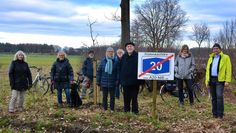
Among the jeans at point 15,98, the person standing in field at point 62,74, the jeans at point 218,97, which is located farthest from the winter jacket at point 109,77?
the jeans at point 218,97

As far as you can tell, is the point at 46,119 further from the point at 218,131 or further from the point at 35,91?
the point at 35,91

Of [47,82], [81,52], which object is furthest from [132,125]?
[81,52]

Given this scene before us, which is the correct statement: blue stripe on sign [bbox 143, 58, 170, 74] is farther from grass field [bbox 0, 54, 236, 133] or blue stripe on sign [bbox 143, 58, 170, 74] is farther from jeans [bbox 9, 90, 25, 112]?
jeans [bbox 9, 90, 25, 112]

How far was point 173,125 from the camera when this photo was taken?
1007 cm

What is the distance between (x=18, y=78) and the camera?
1188cm

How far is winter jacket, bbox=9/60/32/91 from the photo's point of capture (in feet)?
38.8

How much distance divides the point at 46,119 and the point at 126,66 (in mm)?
2605

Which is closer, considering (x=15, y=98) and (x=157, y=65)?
(x=157, y=65)

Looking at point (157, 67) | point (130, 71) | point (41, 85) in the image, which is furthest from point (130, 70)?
point (41, 85)

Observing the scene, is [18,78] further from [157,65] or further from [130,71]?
[157,65]

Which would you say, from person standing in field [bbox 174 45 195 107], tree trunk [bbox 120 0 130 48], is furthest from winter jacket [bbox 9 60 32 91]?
tree trunk [bbox 120 0 130 48]

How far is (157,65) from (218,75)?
5.62ft

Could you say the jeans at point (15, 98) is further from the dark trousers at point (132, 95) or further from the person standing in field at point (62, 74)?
the dark trousers at point (132, 95)

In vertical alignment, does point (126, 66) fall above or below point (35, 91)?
above
